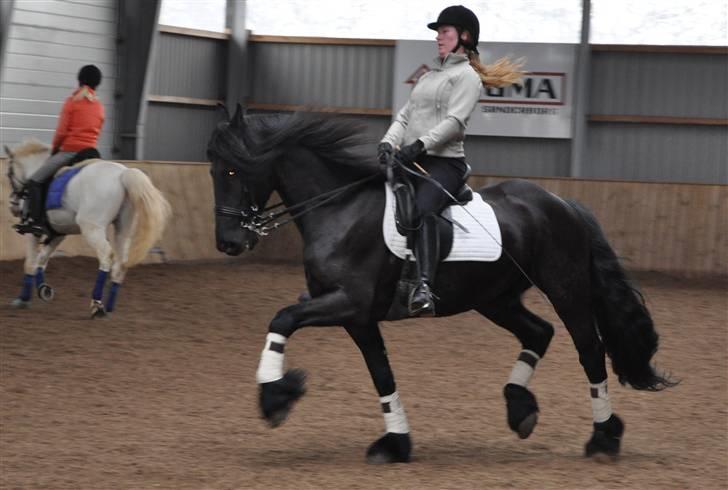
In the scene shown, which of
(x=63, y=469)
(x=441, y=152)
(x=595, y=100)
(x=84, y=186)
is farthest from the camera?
(x=595, y=100)

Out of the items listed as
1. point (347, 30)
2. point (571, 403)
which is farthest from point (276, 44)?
point (571, 403)

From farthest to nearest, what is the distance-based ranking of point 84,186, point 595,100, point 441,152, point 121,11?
point 595,100 → point 121,11 → point 84,186 → point 441,152

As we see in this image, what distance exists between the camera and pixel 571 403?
30.1ft

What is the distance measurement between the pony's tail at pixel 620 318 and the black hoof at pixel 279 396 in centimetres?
209

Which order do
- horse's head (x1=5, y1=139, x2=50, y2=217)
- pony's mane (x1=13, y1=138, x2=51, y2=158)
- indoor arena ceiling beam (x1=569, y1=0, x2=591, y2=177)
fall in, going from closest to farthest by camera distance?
horse's head (x1=5, y1=139, x2=50, y2=217) → pony's mane (x1=13, y1=138, x2=51, y2=158) → indoor arena ceiling beam (x1=569, y1=0, x2=591, y2=177)

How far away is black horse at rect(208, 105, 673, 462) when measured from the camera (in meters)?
6.86

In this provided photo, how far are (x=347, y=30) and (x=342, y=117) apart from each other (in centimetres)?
1367

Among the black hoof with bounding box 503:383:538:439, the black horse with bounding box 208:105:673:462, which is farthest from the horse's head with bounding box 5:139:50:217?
the black hoof with bounding box 503:383:538:439

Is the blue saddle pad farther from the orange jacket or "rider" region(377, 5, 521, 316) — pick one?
"rider" region(377, 5, 521, 316)

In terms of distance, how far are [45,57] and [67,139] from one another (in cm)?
434

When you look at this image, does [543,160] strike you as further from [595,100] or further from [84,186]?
[84,186]

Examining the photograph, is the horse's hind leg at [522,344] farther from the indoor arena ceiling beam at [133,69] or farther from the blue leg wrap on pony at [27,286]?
the indoor arena ceiling beam at [133,69]


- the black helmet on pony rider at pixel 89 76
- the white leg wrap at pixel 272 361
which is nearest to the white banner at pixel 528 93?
the black helmet on pony rider at pixel 89 76

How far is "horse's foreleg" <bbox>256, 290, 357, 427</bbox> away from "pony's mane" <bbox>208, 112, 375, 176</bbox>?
2.79ft
